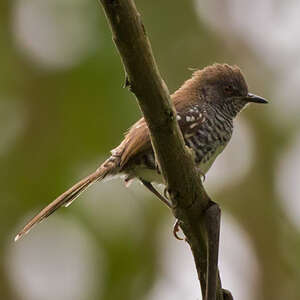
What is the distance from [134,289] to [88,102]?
171 centimetres

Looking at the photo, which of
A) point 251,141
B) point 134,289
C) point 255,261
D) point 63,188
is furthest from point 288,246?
point 63,188

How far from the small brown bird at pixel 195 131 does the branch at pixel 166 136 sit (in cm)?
103

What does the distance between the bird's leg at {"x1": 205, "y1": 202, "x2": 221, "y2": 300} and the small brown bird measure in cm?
107

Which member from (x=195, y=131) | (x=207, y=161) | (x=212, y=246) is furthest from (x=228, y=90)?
(x=212, y=246)

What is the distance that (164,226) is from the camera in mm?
7402

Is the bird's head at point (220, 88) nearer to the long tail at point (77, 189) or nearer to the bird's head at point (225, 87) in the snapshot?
the bird's head at point (225, 87)

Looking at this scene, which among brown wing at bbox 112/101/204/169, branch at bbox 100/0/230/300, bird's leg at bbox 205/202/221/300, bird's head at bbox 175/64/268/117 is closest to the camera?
branch at bbox 100/0/230/300

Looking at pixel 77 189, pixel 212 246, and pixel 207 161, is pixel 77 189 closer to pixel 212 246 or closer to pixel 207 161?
pixel 207 161

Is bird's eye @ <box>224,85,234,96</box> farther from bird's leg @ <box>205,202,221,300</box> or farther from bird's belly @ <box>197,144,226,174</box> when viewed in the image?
bird's leg @ <box>205,202,221,300</box>

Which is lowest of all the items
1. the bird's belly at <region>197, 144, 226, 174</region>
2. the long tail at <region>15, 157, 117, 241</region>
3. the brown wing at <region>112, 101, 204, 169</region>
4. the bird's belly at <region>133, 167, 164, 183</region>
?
the bird's belly at <region>197, 144, 226, 174</region>

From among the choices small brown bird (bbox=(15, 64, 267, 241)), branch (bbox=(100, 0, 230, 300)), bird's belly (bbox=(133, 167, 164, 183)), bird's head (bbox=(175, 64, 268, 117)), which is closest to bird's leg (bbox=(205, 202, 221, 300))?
branch (bbox=(100, 0, 230, 300))

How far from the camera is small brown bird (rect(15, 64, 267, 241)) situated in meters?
5.31

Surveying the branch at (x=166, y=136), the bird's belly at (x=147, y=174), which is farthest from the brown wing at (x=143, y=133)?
the branch at (x=166, y=136)

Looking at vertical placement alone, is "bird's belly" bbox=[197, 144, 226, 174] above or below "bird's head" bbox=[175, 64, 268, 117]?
below
